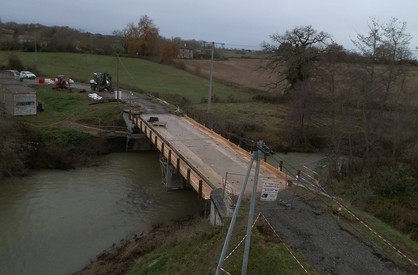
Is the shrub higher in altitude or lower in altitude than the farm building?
higher

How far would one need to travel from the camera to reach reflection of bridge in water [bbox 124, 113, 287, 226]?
14.5 meters

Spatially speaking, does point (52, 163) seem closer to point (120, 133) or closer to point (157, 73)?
point (120, 133)

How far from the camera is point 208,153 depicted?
Answer: 63.4 feet

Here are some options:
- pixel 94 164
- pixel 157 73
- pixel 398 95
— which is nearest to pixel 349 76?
pixel 398 95

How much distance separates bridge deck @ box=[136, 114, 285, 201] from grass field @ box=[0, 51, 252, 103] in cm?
1979

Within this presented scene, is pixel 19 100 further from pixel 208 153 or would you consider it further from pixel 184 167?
pixel 184 167

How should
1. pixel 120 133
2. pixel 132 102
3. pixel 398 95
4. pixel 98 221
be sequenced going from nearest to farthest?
pixel 98 221 → pixel 398 95 → pixel 120 133 → pixel 132 102

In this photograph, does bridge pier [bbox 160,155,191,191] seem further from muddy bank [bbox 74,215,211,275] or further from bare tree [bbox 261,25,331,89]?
bare tree [bbox 261,25,331,89]

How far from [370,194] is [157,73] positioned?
5136 centimetres

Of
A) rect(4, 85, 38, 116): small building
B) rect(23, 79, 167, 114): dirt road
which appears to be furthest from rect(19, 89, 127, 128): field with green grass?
rect(23, 79, 167, 114): dirt road

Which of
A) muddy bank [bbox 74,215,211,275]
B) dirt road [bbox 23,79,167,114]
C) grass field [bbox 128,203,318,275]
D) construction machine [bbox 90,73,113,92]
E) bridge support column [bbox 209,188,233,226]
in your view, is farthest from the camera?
construction machine [bbox 90,73,113,92]

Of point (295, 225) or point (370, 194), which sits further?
point (370, 194)

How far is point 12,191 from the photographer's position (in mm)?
19578

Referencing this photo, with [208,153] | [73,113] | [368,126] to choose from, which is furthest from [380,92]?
[73,113]
